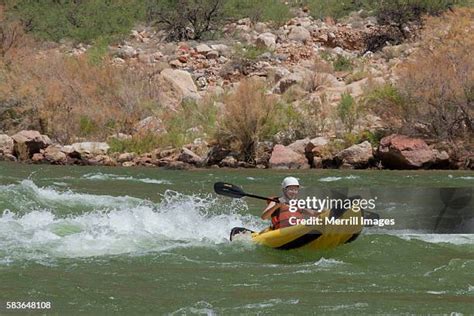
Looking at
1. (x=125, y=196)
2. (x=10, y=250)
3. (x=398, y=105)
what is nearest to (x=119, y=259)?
(x=10, y=250)

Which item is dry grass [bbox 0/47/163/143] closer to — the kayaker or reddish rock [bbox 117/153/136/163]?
reddish rock [bbox 117/153/136/163]

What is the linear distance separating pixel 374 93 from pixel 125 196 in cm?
1119

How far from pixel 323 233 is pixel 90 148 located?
15781 mm

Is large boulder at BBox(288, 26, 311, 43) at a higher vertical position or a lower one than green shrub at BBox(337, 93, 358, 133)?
higher

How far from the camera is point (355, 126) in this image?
25000mm

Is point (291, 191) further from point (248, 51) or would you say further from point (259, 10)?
point (259, 10)

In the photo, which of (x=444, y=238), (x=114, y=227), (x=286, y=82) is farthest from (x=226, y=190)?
(x=286, y=82)

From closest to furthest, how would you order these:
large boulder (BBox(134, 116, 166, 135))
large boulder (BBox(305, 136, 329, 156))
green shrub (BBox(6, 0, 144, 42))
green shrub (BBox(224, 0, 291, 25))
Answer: large boulder (BBox(305, 136, 329, 156))
large boulder (BBox(134, 116, 166, 135))
green shrub (BBox(224, 0, 291, 25))
green shrub (BBox(6, 0, 144, 42))

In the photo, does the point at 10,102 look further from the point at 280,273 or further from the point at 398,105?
the point at 280,273

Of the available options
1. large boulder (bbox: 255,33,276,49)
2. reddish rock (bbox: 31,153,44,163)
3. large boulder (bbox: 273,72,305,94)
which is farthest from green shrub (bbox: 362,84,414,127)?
large boulder (bbox: 255,33,276,49)

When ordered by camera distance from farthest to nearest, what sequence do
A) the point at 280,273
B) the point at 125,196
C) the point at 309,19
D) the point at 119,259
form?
the point at 309,19, the point at 125,196, the point at 119,259, the point at 280,273

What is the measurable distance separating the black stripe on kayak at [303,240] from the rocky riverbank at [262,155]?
476 inches

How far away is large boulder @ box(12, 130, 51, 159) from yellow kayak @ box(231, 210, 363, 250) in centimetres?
1559

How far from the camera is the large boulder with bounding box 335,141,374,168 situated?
883 inches
